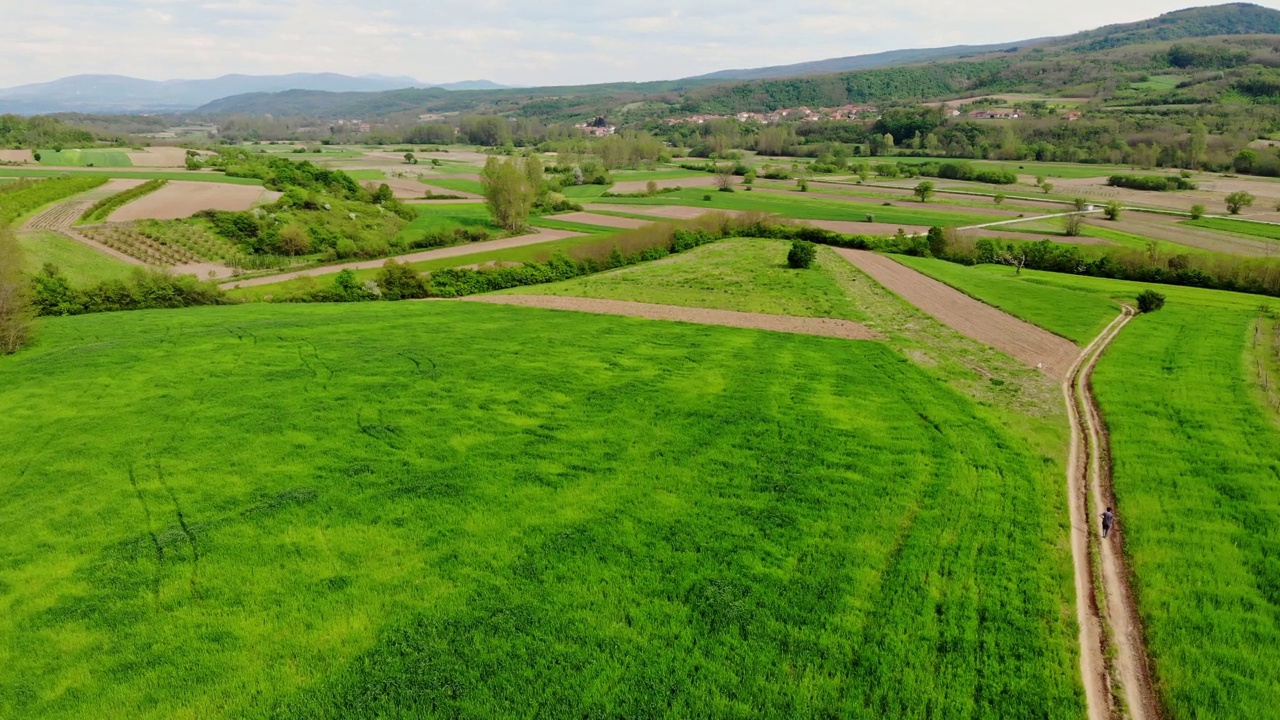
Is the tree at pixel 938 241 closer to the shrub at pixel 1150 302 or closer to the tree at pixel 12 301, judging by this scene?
the shrub at pixel 1150 302

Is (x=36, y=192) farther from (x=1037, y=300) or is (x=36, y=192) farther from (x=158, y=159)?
(x=1037, y=300)

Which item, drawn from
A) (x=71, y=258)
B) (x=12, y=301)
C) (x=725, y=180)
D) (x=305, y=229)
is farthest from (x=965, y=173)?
(x=12, y=301)

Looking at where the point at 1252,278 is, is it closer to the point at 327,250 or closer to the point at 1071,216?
the point at 1071,216

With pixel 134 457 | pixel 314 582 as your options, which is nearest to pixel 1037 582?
pixel 314 582

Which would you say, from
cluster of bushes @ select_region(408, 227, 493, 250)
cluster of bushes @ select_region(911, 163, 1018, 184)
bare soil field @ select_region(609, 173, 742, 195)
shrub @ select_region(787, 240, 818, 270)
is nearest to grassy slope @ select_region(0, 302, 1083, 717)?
shrub @ select_region(787, 240, 818, 270)

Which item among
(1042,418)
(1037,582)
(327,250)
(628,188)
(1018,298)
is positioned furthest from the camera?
(628,188)

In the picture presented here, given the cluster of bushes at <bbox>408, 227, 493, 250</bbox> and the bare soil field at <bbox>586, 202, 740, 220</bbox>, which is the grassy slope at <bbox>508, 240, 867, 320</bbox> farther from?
the bare soil field at <bbox>586, 202, 740, 220</bbox>

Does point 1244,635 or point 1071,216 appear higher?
point 1071,216
